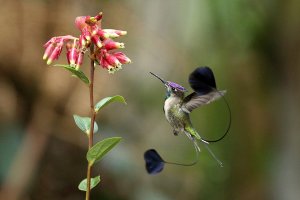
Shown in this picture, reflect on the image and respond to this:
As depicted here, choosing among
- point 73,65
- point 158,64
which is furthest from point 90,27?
point 158,64

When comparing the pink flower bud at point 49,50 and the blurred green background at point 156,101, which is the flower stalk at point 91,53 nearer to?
the pink flower bud at point 49,50

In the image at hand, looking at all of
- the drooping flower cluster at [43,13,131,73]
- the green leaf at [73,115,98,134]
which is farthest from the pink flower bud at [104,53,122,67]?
the green leaf at [73,115,98,134]

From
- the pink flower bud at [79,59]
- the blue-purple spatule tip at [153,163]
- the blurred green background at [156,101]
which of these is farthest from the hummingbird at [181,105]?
the blurred green background at [156,101]

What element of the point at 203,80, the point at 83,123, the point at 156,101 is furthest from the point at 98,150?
the point at 156,101

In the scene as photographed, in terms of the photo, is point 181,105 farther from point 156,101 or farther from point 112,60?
point 156,101

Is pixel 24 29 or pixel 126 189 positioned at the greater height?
pixel 24 29

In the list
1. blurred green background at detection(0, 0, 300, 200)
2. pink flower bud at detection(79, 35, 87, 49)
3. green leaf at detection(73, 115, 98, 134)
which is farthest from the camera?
blurred green background at detection(0, 0, 300, 200)

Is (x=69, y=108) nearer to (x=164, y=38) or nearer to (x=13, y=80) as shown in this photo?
(x=13, y=80)

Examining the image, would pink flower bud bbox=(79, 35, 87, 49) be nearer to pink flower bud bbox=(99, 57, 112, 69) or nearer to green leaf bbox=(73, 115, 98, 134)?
pink flower bud bbox=(99, 57, 112, 69)
